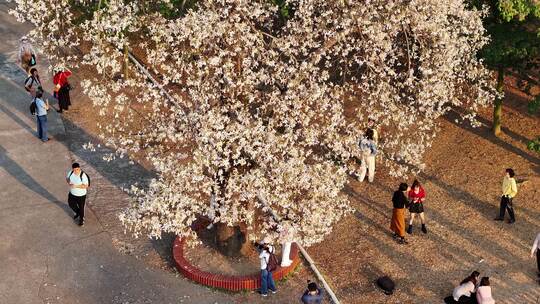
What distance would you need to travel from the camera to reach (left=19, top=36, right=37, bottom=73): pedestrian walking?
23.9 m

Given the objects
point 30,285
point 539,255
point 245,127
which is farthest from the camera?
point 539,255

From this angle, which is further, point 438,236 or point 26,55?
point 26,55

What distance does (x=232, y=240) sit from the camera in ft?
53.1

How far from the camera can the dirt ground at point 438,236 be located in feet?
53.0

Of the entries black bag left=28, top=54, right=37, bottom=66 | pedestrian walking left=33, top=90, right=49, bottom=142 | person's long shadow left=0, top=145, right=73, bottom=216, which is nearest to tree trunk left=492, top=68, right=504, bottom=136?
person's long shadow left=0, top=145, right=73, bottom=216

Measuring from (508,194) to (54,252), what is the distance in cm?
1145

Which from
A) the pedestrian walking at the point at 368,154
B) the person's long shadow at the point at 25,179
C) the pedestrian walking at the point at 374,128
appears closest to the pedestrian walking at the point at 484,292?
the pedestrian walking at the point at 374,128

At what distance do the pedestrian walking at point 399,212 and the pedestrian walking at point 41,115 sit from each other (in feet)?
33.8

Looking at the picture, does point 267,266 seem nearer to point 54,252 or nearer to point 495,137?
point 54,252

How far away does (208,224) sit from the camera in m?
17.2

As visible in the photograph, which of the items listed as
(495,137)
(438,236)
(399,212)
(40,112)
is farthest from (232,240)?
(495,137)

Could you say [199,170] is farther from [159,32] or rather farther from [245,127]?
[159,32]

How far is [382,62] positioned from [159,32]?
5.41 m

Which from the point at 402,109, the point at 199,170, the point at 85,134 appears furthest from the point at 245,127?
the point at 85,134
